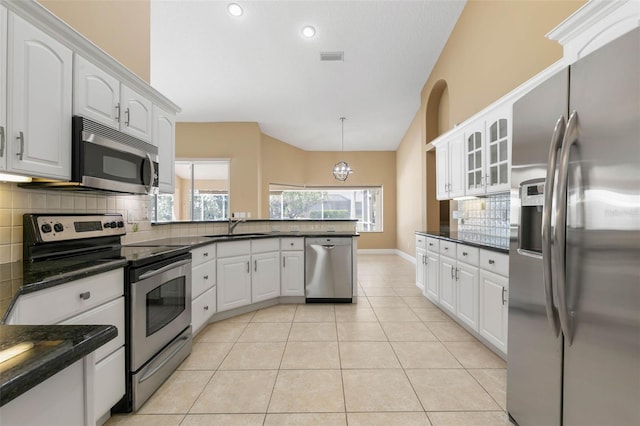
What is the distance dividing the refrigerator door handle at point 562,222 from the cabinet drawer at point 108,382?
220 centimetres

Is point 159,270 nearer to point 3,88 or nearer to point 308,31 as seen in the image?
point 3,88

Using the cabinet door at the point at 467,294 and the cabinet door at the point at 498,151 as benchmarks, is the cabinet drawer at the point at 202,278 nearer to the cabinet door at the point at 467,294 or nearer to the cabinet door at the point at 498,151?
the cabinet door at the point at 467,294

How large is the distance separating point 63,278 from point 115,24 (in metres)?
2.38

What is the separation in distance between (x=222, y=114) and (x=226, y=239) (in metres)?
3.92

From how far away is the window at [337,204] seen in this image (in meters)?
8.78

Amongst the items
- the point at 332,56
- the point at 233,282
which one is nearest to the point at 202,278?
the point at 233,282

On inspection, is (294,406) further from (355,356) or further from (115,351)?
(115,351)

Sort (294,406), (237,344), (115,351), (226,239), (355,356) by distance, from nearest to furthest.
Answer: (115,351) → (294,406) → (355,356) → (237,344) → (226,239)

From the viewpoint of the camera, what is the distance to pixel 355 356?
246 cm

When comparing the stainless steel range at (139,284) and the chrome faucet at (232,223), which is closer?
the stainless steel range at (139,284)

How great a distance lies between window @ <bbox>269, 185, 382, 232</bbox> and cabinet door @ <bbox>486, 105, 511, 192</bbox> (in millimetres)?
5799

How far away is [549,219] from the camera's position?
125 centimetres

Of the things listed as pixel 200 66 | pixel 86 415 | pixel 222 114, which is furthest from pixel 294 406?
pixel 222 114

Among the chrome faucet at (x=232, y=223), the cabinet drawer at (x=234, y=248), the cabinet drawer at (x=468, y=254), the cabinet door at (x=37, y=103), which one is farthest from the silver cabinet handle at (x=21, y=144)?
the cabinet drawer at (x=468, y=254)
